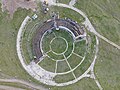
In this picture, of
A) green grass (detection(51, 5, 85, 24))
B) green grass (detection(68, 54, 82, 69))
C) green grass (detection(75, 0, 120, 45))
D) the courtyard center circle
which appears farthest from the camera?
green grass (detection(51, 5, 85, 24))

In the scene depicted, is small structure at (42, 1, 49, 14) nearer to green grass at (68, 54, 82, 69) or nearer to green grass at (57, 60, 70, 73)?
green grass at (68, 54, 82, 69)

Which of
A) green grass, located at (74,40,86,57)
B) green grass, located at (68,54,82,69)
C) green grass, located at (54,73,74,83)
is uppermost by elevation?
green grass, located at (74,40,86,57)

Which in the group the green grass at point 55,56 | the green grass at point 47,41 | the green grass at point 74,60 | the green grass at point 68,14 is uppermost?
the green grass at point 68,14

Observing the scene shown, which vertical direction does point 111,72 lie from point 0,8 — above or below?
below

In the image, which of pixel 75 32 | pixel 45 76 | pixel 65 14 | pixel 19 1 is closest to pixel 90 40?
pixel 75 32

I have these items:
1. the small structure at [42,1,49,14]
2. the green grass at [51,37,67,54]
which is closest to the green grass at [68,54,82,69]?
the green grass at [51,37,67,54]

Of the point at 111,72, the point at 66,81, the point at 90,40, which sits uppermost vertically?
the point at 90,40

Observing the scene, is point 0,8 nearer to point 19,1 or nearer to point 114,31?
point 19,1

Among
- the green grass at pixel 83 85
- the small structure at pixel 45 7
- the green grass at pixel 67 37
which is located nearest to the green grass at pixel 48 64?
the green grass at pixel 67 37

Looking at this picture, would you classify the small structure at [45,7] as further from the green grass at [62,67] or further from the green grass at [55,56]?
the green grass at [62,67]
